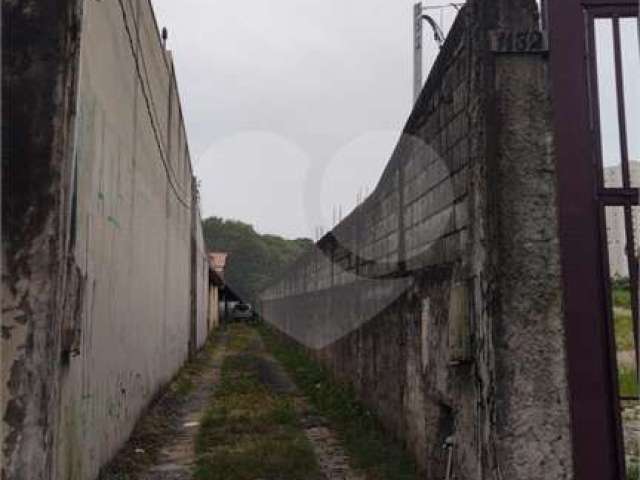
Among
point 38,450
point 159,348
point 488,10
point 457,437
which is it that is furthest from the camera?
point 159,348

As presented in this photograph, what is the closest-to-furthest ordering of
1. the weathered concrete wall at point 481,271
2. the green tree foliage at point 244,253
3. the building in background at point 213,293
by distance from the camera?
the weathered concrete wall at point 481,271, the building in background at point 213,293, the green tree foliage at point 244,253

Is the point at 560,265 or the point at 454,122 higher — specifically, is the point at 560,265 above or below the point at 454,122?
below

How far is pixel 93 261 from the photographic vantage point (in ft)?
14.9

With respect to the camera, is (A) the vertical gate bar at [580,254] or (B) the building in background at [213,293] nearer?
(A) the vertical gate bar at [580,254]

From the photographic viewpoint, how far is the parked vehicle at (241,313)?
4294 cm

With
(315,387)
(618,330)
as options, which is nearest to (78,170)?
(618,330)

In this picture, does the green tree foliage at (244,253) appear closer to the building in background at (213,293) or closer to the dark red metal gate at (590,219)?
the building in background at (213,293)

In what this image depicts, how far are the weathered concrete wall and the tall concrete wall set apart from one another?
1.84 metres

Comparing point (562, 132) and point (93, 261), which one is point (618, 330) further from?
point (93, 261)

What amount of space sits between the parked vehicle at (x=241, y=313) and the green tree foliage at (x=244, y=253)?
14330mm

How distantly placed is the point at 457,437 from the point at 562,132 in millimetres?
1962

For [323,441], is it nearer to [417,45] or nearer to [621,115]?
[621,115]

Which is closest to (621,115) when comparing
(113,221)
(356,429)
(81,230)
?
(81,230)

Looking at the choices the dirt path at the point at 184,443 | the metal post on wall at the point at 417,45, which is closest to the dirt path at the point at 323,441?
the dirt path at the point at 184,443
